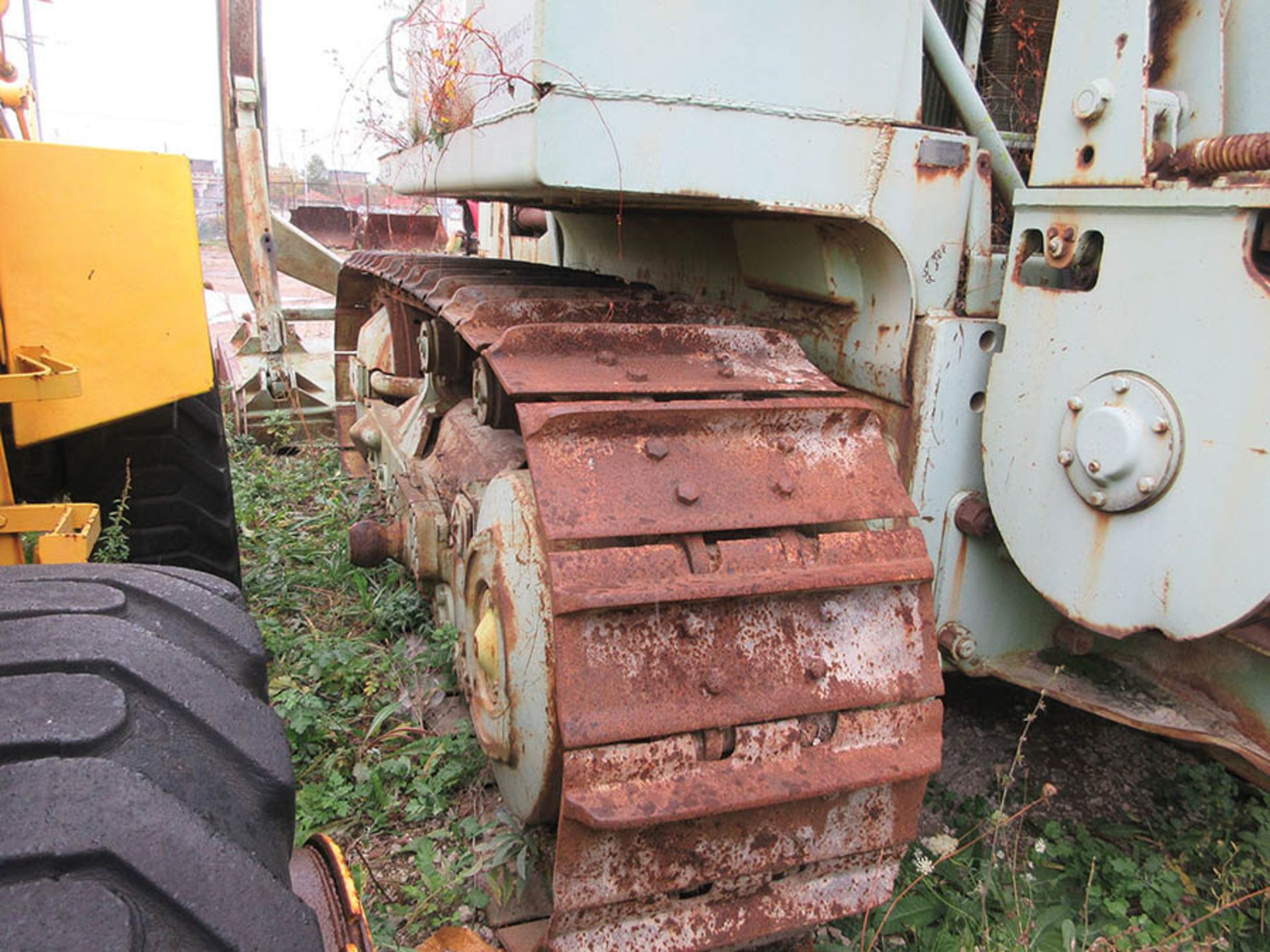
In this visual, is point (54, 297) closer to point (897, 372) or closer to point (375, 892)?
point (375, 892)

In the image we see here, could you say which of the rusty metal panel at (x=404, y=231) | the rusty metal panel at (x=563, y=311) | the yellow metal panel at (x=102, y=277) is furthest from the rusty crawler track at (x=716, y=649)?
the rusty metal panel at (x=404, y=231)

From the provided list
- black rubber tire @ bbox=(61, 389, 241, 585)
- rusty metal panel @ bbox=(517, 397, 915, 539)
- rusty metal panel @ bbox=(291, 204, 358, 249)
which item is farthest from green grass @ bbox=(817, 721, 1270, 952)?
rusty metal panel @ bbox=(291, 204, 358, 249)

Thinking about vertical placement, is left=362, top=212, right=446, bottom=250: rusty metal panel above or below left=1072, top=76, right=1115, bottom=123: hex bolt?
below

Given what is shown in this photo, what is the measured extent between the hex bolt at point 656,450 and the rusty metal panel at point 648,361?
12 centimetres

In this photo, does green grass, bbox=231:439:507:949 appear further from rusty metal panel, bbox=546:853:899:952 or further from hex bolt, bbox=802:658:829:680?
hex bolt, bbox=802:658:829:680

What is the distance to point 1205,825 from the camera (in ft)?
7.82

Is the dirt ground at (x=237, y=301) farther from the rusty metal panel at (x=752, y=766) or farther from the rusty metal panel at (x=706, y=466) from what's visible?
the rusty metal panel at (x=752, y=766)

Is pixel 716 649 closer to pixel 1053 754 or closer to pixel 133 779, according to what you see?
pixel 133 779

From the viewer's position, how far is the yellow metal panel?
5.12 feet

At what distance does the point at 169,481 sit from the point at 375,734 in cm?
85

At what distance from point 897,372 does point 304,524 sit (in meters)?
2.82

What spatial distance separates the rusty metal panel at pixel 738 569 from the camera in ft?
4.88

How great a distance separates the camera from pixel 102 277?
1.68 meters

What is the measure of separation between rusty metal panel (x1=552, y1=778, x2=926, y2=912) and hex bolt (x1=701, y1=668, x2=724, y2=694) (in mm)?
186
